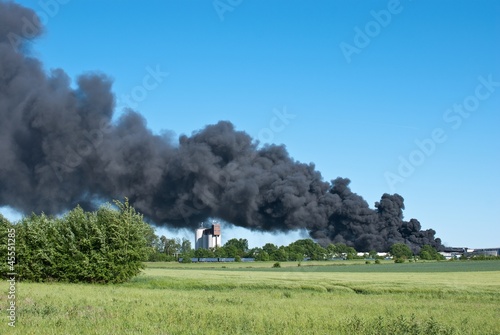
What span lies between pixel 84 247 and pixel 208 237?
119869mm

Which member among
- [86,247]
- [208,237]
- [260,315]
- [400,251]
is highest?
[208,237]

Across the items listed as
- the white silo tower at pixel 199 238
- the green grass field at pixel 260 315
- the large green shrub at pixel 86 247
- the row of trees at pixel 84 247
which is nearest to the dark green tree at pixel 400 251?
the white silo tower at pixel 199 238

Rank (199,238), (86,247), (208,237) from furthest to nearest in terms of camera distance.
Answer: (199,238) < (208,237) < (86,247)

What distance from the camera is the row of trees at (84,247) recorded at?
143ft

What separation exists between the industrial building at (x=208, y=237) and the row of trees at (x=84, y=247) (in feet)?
384

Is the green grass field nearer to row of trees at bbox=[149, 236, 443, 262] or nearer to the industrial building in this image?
row of trees at bbox=[149, 236, 443, 262]

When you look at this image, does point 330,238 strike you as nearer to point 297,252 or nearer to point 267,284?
point 297,252

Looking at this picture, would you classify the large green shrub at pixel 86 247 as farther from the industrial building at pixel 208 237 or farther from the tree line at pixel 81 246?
the industrial building at pixel 208 237

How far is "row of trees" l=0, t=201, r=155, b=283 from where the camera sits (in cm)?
4350

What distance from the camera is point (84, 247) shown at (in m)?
44.8

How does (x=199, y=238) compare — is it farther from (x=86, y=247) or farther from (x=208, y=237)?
(x=86, y=247)

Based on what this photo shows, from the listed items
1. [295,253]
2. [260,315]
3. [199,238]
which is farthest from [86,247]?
[199,238]

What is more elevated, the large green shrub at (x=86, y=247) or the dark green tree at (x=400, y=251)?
the dark green tree at (x=400, y=251)

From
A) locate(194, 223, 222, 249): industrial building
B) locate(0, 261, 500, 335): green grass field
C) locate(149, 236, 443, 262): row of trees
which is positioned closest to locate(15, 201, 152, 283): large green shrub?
locate(0, 261, 500, 335): green grass field
